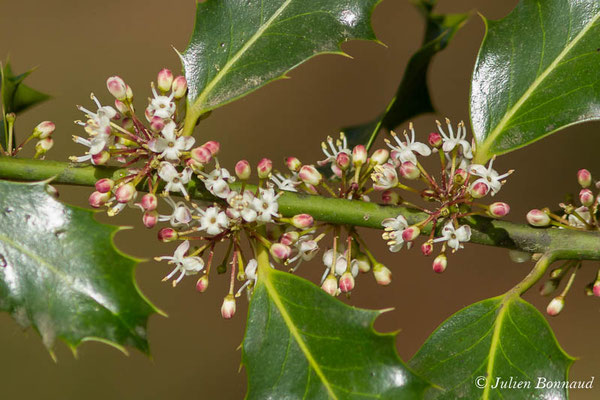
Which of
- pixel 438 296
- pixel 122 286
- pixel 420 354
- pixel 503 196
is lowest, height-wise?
pixel 438 296

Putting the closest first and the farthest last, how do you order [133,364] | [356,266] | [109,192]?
[109,192] → [356,266] → [133,364]

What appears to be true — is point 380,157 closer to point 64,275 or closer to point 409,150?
point 409,150

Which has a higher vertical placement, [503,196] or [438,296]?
[503,196]

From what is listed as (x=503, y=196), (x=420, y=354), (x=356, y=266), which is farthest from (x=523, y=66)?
(x=503, y=196)

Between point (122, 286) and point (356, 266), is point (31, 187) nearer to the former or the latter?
point (122, 286)

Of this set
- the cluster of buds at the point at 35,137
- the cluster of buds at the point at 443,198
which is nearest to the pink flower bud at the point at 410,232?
the cluster of buds at the point at 443,198

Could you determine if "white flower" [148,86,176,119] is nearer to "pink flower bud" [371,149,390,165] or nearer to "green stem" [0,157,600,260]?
"green stem" [0,157,600,260]
